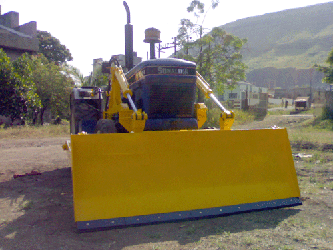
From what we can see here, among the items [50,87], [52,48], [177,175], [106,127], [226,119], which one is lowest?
[177,175]

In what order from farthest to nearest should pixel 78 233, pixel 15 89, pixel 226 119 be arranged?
pixel 15 89
pixel 226 119
pixel 78 233

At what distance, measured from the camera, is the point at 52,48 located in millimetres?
43250

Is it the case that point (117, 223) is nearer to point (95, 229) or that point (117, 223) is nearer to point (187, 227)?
point (95, 229)

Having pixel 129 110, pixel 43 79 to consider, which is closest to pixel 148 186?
pixel 129 110

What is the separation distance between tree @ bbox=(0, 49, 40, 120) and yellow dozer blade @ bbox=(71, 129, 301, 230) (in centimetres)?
1777

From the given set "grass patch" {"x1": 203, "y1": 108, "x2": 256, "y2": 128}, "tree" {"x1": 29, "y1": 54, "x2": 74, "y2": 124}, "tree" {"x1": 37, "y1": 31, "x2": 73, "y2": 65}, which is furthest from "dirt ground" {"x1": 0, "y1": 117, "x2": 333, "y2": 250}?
"tree" {"x1": 37, "y1": 31, "x2": 73, "y2": 65}

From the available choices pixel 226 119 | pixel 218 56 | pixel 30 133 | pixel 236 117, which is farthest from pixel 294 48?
pixel 226 119

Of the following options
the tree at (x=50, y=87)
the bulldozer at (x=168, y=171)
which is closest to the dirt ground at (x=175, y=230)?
the bulldozer at (x=168, y=171)

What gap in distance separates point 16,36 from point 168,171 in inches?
961

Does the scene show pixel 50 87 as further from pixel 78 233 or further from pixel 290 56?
pixel 290 56

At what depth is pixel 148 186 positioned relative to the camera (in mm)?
3914

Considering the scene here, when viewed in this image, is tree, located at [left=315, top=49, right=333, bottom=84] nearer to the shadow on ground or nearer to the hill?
the shadow on ground

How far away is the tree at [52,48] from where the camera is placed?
4234 cm

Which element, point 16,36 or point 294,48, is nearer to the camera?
point 16,36
